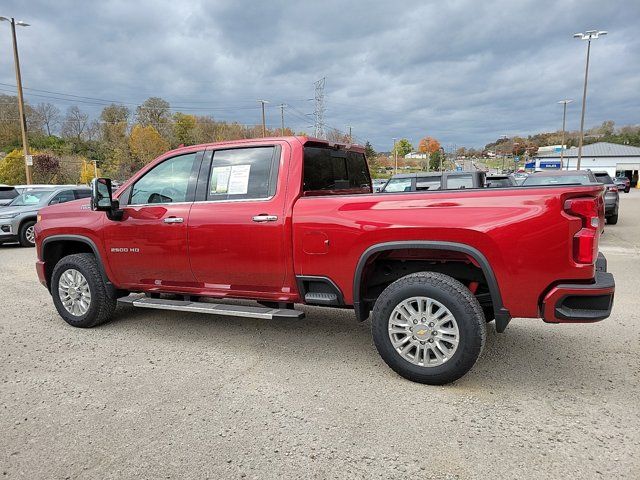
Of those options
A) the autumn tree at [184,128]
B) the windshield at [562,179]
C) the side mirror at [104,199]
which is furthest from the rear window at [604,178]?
the autumn tree at [184,128]

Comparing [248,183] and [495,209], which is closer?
[495,209]

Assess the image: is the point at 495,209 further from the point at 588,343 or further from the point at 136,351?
the point at 136,351

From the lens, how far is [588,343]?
4.44 m

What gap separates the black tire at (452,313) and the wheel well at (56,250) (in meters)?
3.51

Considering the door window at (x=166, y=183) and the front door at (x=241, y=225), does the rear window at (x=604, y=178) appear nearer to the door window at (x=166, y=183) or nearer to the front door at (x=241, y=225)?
the front door at (x=241, y=225)

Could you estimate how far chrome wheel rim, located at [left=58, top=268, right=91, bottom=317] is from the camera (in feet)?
16.8

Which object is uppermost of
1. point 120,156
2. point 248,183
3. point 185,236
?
point 120,156

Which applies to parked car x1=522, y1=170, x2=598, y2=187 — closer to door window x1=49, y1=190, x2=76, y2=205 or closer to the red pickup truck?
the red pickup truck

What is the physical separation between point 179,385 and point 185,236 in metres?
1.42

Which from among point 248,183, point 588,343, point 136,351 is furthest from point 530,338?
point 136,351

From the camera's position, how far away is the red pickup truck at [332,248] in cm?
320

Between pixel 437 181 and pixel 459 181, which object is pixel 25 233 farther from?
pixel 459 181

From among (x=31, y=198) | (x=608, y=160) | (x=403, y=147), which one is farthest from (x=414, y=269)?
(x=403, y=147)

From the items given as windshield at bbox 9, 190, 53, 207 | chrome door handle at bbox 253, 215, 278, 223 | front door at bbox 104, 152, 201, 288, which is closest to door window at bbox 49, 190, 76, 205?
windshield at bbox 9, 190, 53, 207
